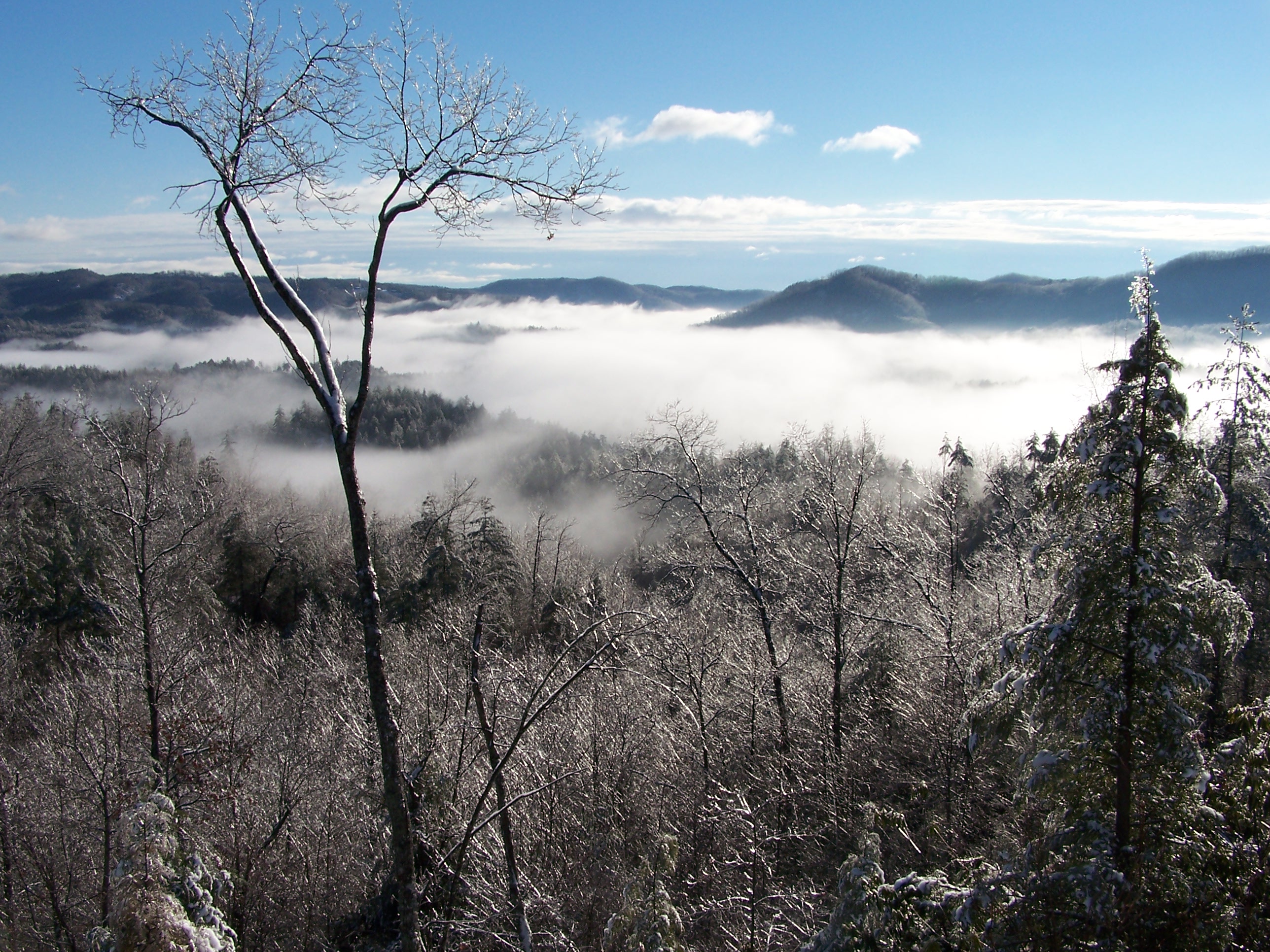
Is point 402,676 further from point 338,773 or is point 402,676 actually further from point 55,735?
point 55,735

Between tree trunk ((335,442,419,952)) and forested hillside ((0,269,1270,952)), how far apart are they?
14.3 inches

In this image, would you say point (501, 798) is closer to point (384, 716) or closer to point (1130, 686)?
point (384, 716)

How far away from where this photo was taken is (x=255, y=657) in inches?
1163

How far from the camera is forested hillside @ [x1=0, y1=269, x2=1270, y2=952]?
15.2 ft

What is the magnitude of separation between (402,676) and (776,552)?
13394mm

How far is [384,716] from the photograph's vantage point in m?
5.35

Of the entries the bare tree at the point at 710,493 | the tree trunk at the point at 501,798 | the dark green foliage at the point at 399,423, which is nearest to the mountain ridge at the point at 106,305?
the dark green foliage at the point at 399,423

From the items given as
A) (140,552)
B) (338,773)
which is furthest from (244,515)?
(140,552)

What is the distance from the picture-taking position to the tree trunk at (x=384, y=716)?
17.5ft

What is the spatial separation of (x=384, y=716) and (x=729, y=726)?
12.9 metres

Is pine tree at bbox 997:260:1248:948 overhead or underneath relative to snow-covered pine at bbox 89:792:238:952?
overhead

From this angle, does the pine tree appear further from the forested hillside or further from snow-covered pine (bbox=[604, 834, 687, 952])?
snow-covered pine (bbox=[604, 834, 687, 952])

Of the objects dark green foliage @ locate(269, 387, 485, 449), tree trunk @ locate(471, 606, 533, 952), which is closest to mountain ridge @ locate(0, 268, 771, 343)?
dark green foliage @ locate(269, 387, 485, 449)

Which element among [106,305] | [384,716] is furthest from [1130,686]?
[106,305]
